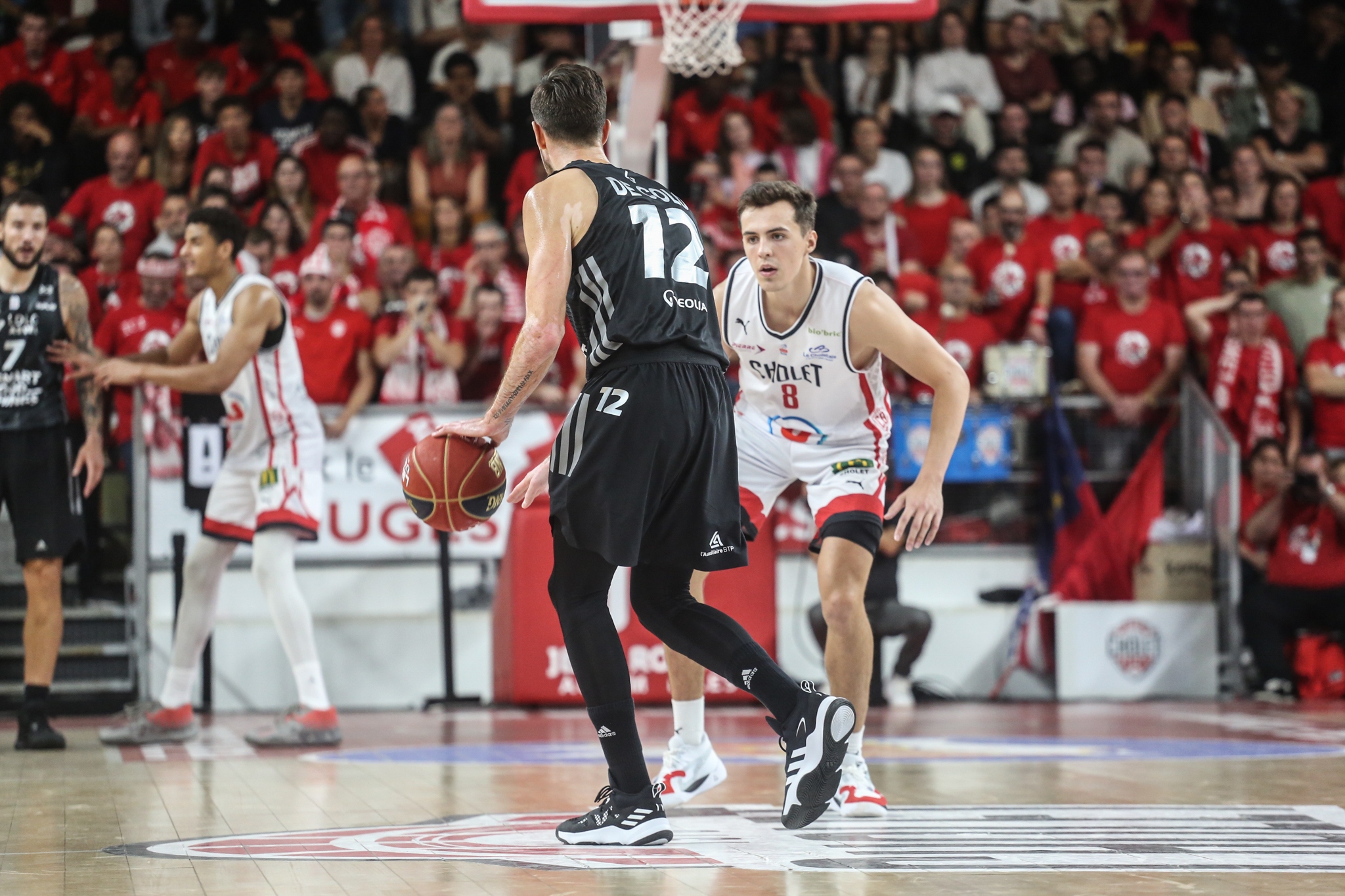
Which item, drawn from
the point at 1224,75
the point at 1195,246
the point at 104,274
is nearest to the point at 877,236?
the point at 1195,246

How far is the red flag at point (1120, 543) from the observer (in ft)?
34.2

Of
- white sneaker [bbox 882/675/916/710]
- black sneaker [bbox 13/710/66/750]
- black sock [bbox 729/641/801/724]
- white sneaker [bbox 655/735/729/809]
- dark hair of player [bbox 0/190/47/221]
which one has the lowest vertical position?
white sneaker [bbox 882/675/916/710]

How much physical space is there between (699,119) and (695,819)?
8.59 metres

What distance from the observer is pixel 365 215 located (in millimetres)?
11289

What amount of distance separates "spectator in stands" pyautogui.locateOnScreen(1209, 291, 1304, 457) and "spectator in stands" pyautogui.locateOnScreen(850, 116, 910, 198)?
116 inches

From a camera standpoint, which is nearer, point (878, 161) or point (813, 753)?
point (813, 753)

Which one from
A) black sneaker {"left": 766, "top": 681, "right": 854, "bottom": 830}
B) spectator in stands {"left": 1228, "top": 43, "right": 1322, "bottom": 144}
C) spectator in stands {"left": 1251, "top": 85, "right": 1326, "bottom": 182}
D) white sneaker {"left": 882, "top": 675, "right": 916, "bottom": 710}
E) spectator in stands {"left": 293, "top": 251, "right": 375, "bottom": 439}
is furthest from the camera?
spectator in stands {"left": 1228, "top": 43, "right": 1322, "bottom": 144}

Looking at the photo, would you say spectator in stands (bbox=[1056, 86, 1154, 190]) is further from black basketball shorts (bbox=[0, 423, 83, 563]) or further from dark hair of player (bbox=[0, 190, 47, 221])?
black basketball shorts (bbox=[0, 423, 83, 563])

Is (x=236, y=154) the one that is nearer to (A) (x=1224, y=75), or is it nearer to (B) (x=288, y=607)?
(B) (x=288, y=607)

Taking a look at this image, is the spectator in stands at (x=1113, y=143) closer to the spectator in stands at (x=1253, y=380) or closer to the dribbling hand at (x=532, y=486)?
the spectator in stands at (x=1253, y=380)

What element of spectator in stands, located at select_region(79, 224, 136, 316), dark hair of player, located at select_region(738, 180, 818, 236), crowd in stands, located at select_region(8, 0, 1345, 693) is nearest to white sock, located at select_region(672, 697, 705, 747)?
dark hair of player, located at select_region(738, 180, 818, 236)

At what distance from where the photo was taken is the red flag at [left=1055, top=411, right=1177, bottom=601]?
10.4 meters

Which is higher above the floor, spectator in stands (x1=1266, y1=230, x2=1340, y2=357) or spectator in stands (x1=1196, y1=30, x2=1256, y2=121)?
spectator in stands (x1=1196, y1=30, x2=1256, y2=121)

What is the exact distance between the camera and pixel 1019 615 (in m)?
10.5
